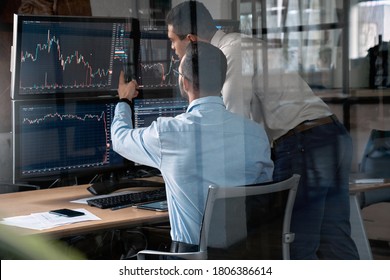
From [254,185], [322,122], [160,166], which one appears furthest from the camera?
[322,122]

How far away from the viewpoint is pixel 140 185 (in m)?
3.10

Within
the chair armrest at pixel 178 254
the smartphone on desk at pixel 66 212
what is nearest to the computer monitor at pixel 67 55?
the smartphone on desk at pixel 66 212

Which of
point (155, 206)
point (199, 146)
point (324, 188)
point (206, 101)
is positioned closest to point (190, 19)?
point (206, 101)

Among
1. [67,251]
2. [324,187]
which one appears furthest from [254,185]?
[67,251]

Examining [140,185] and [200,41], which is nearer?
[200,41]

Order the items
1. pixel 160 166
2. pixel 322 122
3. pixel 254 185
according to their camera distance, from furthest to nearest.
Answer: pixel 322 122 → pixel 160 166 → pixel 254 185

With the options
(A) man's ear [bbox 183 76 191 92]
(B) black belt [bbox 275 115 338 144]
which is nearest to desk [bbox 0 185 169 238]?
(A) man's ear [bbox 183 76 191 92]

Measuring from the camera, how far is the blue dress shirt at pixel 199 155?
109 inches

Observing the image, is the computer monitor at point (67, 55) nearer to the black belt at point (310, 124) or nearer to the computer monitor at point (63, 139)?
the computer monitor at point (63, 139)

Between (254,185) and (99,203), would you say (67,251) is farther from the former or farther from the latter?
(254,185)

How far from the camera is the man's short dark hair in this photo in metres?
2.84

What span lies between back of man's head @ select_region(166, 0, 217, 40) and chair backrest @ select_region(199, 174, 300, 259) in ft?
1.96
